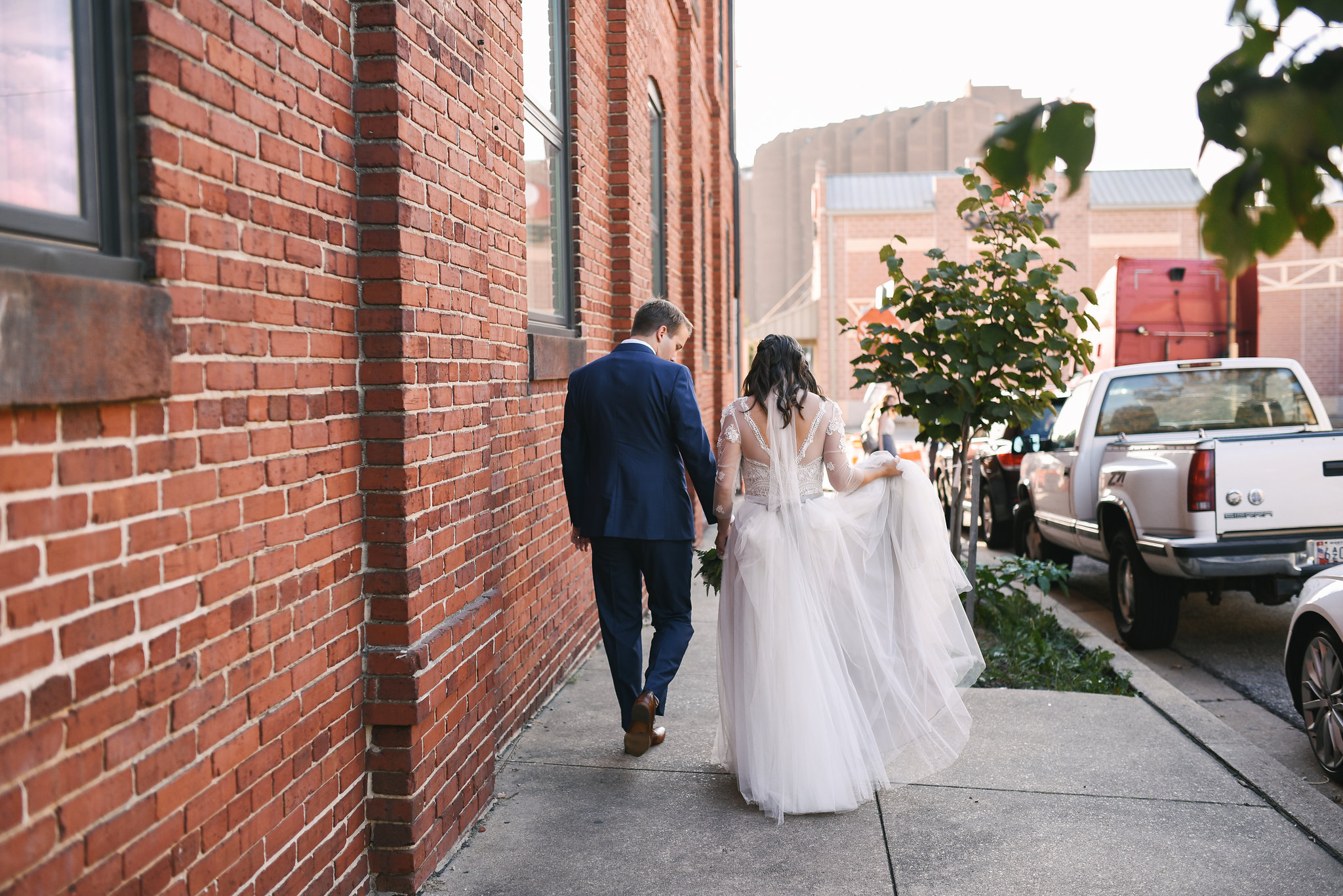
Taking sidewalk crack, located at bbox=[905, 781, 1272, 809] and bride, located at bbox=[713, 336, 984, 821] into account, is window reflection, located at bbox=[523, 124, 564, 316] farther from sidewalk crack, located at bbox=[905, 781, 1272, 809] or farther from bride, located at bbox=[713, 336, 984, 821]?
sidewalk crack, located at bbox=[905, 781, 1272, 809]

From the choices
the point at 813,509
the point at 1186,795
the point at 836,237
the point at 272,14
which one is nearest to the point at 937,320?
the point at 813,509

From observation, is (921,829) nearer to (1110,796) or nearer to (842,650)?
(842,650)

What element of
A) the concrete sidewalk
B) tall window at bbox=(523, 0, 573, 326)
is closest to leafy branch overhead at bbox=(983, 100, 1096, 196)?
the concrete sidewalk

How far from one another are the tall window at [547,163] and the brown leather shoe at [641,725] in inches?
80.9

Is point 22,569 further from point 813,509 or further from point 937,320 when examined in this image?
point 937,320

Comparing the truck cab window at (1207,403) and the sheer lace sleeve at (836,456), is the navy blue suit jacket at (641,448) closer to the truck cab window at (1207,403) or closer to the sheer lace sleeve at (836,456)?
the sheer lace sleeve at (836,456)

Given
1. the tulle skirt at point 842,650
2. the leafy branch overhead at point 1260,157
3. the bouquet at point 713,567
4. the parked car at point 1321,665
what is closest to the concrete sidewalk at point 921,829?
the tulle skirt at point 842,650

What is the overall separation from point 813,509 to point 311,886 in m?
2.35

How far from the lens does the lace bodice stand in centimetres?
441

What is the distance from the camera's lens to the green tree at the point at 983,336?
20.4 ft

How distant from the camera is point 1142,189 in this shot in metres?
39.2

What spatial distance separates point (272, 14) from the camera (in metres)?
2.61

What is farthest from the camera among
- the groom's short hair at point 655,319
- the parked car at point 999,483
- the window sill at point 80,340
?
the parked car at point 999,483

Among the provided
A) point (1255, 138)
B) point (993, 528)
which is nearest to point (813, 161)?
point (993, 528)
